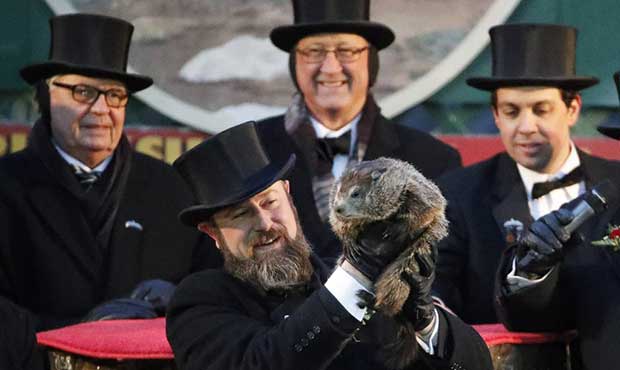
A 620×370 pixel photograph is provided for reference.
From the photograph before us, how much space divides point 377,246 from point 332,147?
9.01 ft

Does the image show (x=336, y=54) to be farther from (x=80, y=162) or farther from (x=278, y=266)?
(x=278, y=266)

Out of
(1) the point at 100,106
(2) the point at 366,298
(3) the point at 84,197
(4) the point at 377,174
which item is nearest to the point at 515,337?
(2) the point at 366,298

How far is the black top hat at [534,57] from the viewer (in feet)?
21.6

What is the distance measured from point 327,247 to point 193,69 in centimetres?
174

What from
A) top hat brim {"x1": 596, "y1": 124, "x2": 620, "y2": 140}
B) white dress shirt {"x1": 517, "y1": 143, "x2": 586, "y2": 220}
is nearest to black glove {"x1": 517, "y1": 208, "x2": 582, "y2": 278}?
top hat brim {"x1": 596, "y1": 124, "x2": 620, "y2": 140}

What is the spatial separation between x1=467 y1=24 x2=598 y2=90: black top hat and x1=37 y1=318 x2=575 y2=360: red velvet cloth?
1.43m

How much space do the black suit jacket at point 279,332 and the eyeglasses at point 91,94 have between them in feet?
6.80

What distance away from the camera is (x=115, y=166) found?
704 cm

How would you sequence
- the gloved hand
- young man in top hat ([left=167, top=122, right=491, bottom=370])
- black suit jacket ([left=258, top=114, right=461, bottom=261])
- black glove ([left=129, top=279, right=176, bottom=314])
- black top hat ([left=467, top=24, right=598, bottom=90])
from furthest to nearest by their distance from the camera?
1. black suit jacket ([left=258, top=114, right=461, bottom=261])
2. black top hat ([left=467, top=24, right=598, bottom=90])
3. black glove ([left=129, top=279, right=176, bottom=314])
4. the gloved hand
5. young man in top hat ([left=167, top=122, right=491, bottom=370])

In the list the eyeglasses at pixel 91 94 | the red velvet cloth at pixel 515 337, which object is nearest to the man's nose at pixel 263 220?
the red velvet cloth at pixel 515 337

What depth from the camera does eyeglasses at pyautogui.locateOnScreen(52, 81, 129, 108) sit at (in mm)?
7070

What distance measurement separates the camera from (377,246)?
14.0 ft

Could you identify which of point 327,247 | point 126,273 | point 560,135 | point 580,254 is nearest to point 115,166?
point 126,273

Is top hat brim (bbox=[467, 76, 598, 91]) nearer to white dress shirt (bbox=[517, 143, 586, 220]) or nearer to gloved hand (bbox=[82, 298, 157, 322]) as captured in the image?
white dress shirt (bbox=[517, 143, 586, 220])
